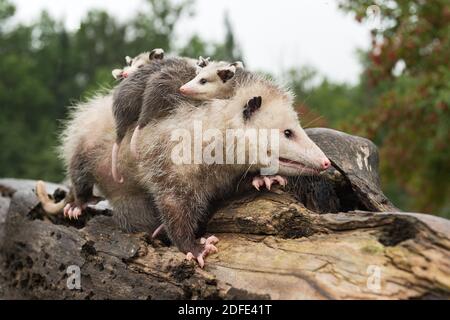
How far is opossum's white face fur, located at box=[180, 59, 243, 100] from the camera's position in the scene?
3203mm

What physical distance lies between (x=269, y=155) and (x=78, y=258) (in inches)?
52.8

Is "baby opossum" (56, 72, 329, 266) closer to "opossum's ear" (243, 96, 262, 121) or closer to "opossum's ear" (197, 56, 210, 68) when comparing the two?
"opossum's ear" (243, 96, 262, 121)

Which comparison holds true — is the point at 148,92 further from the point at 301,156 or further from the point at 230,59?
the point at 230,59

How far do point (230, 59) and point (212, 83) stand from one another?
27.8ft

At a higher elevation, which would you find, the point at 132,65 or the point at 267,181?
the point at 132,65

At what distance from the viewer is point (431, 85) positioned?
673 cm

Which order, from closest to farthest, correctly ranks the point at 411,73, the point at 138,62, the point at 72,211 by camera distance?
the point at 72,211 < the point at 138,62 < the point at 411,73

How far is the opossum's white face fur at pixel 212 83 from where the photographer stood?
10.5ft

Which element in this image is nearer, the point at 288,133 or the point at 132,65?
the point at 288,133

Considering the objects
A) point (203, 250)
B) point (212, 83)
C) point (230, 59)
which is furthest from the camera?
point (230, 59)

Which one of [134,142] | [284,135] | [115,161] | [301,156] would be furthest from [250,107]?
[115,161]

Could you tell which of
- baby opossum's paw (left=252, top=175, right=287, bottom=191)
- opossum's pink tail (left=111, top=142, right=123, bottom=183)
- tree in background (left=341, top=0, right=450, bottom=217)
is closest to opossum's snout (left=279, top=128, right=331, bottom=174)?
baby opossum's paw (left=252, top=175, right=287, bottom=191)

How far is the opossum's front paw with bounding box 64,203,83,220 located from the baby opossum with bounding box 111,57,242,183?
0.54 meters

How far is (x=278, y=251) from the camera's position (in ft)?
9.16
